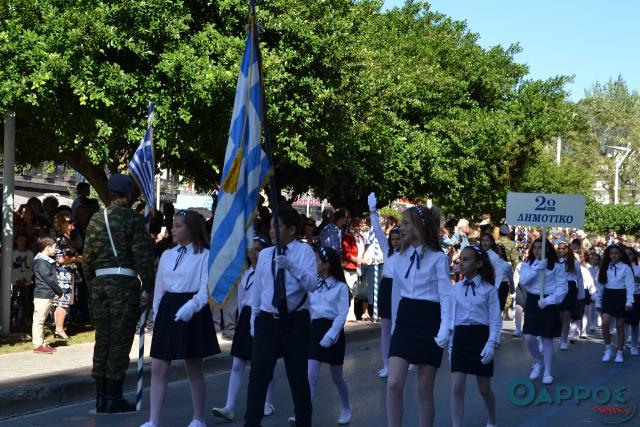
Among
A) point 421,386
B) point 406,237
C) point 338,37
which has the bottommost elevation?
point 421,386

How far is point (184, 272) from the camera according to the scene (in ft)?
27.4

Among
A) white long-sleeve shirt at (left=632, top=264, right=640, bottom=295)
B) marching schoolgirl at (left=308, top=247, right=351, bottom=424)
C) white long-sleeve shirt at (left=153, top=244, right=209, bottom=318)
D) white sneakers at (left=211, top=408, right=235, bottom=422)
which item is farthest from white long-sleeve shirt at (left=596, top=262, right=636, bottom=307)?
white long-sleeve shirt at (left=153, top=244, right=209, bottom=318)

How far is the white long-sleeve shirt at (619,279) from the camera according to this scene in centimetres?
1583

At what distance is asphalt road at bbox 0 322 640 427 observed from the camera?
9531 mm

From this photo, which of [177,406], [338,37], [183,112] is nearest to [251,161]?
[177,406]

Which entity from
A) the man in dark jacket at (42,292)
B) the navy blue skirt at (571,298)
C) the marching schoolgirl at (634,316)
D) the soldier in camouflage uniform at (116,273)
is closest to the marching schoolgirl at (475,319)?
the soldier in camouflage uniform at (116,273)

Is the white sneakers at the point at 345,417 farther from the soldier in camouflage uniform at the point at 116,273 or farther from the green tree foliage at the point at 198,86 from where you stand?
the green tree foliage at the point at 198,86

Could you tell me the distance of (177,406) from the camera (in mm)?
10227

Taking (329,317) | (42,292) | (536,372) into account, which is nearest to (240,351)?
(329,317)

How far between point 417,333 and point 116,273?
312cm

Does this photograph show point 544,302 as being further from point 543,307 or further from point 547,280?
point 547,280

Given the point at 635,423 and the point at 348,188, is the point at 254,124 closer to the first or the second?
the point at 635,423

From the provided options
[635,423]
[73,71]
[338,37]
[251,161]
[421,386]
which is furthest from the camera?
[338,37]

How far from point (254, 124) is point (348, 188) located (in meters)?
19.6
